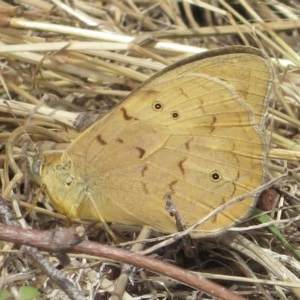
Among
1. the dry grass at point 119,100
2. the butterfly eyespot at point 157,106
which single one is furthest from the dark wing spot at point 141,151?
the dry grass at point 119,100

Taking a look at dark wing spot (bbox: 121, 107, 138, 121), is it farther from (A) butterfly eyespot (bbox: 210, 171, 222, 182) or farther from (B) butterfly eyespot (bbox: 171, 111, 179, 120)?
(A) butterfly eyespot (bbox: 210, 171, 222, 182)

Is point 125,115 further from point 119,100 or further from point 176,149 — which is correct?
point 119,100

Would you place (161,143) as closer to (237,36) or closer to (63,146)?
(63,146)

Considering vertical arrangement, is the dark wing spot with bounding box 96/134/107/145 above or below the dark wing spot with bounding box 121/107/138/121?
below

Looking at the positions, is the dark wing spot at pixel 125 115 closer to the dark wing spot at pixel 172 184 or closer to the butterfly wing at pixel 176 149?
the butterfly wing at pixel 176 149

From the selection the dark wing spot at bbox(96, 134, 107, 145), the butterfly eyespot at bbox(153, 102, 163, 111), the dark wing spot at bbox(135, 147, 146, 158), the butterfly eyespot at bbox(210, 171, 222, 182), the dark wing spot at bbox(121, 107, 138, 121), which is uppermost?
the butterfly eyespot at bbox(153, 102, 163, 111)

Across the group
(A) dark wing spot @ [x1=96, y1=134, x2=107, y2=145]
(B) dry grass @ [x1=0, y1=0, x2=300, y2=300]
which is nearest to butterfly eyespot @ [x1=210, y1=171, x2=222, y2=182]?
(B) dry grass @ [x1=0, y1=0, x2=300, y2=300]

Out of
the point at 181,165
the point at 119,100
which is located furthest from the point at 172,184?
the point at 119,100

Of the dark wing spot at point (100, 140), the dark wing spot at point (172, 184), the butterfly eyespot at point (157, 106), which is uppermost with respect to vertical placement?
the butterfly eyespot at point (157, 106)
